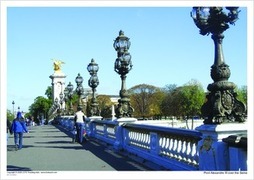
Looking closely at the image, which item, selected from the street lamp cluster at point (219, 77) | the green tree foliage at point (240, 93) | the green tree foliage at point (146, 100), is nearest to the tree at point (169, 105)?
the green tree foliage at point (146, 100)

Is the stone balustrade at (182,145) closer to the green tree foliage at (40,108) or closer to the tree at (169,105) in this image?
the green tree foliage at (40,108)

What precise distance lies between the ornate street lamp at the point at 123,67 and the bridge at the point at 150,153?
35 centimetres

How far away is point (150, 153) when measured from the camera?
11.3 metres

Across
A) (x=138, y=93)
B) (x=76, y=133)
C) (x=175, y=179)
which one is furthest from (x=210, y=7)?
(x=138, y=93)

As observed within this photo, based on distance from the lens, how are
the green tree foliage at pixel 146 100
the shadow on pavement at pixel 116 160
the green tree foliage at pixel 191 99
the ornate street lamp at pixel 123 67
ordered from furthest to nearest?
the green tree foliage at pixel 146 100 → the green tree foliage at pixel 191 99 → the ornate street lamp at pixel 123 67 → the shadow on pavement at pixel 116 160

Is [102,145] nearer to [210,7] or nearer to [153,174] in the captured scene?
[153,174]

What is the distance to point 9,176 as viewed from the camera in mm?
8211

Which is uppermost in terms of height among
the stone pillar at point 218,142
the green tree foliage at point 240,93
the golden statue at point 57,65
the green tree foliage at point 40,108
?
the golden statue at point 57,65

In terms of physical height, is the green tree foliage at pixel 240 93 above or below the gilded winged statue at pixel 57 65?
below

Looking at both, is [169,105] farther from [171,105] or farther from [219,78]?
[219,78]

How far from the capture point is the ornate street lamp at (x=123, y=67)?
1473 centimetres

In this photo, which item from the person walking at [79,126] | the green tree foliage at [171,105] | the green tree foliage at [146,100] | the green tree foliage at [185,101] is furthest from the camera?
the green tree foliage at [146,100]

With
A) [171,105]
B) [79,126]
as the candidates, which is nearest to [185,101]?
[171,105]

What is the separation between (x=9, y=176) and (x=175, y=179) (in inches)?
114
